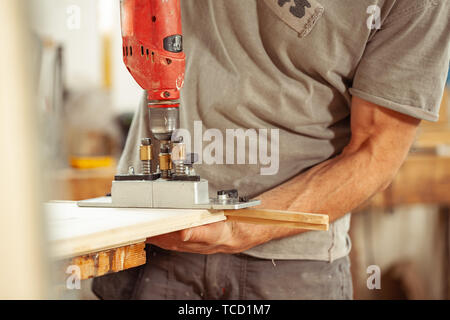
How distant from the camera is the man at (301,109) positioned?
2.92 ft

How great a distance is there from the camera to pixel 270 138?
94 centimetres

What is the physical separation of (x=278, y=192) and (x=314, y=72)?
21 centimetres

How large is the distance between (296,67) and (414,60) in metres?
0.19

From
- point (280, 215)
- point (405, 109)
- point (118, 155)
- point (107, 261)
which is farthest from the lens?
point (118, 155)

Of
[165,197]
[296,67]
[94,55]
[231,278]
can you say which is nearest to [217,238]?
[165,197]

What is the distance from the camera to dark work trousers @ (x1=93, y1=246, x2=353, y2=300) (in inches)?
38.2

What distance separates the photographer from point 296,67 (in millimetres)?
938

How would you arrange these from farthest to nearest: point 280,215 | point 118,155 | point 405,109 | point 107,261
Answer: point 118,155, point 405,109, point 280,215, point 107,261

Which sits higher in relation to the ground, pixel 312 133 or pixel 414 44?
pixel 414 44

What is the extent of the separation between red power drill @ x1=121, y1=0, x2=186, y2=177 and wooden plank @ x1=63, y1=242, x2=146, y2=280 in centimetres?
18

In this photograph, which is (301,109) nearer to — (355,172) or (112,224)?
(355,172)

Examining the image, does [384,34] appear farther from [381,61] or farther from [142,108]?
[142,108]

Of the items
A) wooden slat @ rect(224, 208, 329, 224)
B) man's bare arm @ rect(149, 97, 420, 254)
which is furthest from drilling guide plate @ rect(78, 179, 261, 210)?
man's bare arm @ rect(149, 97, 420, 254)

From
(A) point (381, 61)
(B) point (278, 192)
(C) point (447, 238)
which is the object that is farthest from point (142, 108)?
(C) point (447, 238)
